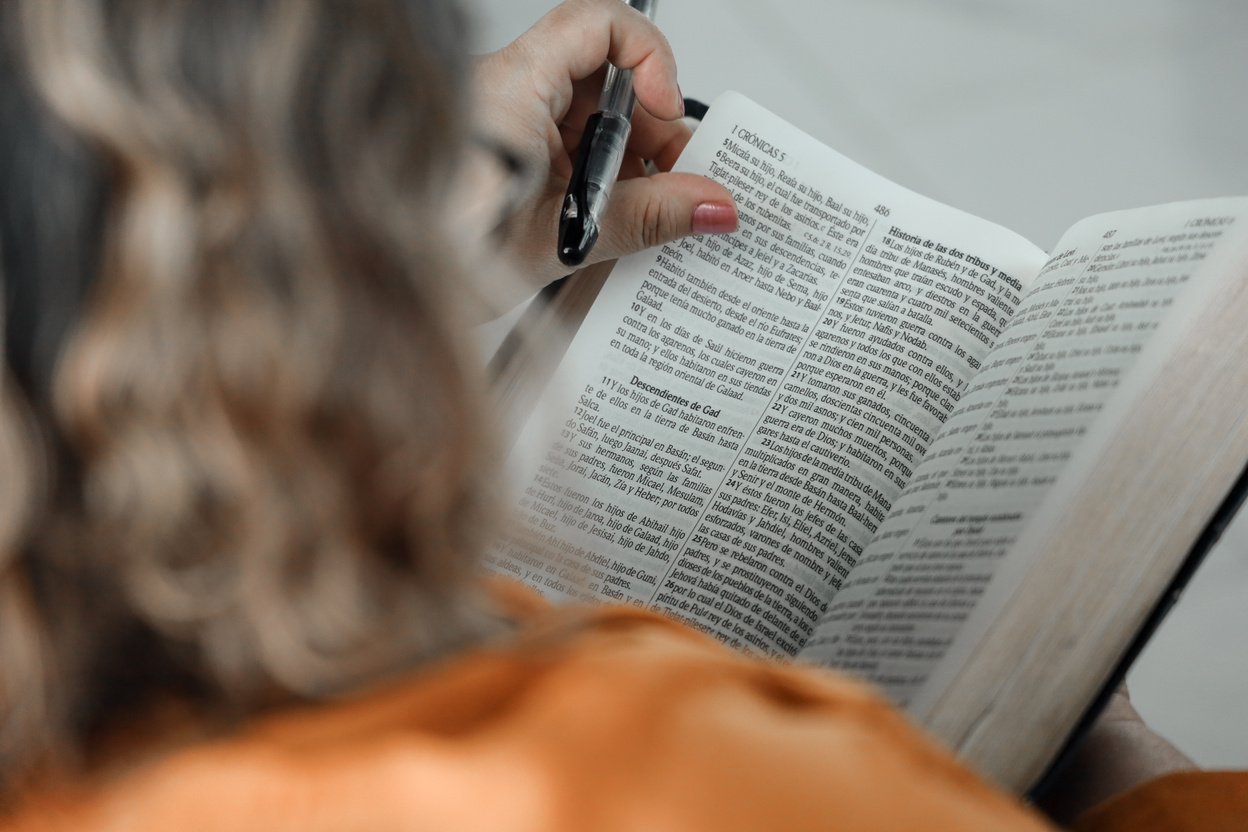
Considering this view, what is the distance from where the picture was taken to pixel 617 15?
0.53 m

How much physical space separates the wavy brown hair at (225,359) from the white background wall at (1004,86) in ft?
2.34

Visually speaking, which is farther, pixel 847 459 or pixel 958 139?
pixel 958 139

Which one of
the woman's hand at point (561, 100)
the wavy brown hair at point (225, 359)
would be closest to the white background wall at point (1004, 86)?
the woman's hand at point (561, 100)

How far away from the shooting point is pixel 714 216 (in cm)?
51

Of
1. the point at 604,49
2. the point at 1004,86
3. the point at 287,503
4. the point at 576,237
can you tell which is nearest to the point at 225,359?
the point at 287,503

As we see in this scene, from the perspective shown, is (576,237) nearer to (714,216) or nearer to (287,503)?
(714,216)

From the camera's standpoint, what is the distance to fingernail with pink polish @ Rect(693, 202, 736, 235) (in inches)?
19.9

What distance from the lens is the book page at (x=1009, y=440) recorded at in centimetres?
39

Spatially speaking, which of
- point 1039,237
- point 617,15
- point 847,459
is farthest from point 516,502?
point 1039,237

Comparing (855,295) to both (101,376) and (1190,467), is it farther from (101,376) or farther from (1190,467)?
(101,376)

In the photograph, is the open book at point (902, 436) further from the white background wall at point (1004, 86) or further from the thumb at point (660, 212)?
the white background wall at point (1004, 86)

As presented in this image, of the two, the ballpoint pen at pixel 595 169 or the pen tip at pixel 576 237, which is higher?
the ballpoint pen at pixel 595 169

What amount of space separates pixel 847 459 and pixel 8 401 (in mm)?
354

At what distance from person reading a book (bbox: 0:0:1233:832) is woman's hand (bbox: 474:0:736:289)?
27cm
